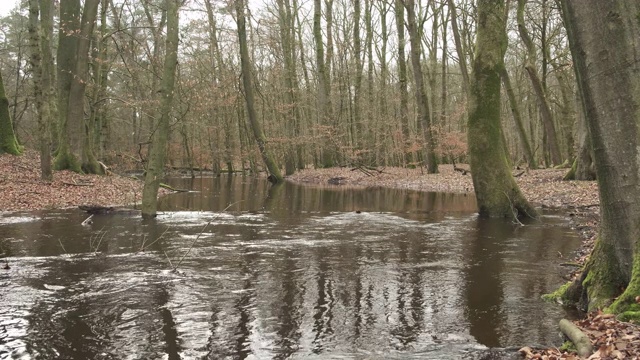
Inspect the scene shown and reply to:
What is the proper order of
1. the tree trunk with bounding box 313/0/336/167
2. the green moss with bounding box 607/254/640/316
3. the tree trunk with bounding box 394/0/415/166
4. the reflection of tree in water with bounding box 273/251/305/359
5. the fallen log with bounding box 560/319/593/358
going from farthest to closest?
the tree trunk with bounding box 313/0/336/167, the tree trunk with bounding box 394/0/415/166, the reflection of tree in water with bounding box 273/251/305/359, the green moss with bounding box 607/254/640/316, the fallen log with bounding box 560/319/593/358

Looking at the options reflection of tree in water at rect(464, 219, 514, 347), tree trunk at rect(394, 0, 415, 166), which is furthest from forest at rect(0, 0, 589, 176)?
reflection of tree in water at rect(464, 219, 514, 347)

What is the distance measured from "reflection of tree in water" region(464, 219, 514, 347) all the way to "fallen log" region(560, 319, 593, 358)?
691 millimetres

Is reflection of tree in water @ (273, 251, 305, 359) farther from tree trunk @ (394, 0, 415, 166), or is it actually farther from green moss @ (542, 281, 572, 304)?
tree trunk @ (394, 0, 415, 166)

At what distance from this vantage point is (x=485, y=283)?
7.06m

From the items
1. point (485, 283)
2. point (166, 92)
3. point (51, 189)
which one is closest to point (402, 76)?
point (166, 92)

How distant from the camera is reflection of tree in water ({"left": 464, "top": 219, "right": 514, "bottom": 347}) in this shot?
17.4 feet

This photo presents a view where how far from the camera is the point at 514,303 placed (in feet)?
20.1

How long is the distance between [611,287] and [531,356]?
1483mm

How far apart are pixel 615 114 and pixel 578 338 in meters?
2.16

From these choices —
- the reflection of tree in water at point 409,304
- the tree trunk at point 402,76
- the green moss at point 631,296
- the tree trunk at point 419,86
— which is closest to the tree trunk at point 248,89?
the tree trunk at point 419,86

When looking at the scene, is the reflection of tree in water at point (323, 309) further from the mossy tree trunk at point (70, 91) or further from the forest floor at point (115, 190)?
the mossy tree trunk at point (70, 91)

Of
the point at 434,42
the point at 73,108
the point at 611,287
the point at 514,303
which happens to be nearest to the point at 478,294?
the point at 514,303

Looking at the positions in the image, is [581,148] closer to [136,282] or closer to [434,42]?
[136,282]

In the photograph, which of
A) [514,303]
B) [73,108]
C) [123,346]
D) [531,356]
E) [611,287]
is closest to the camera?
[531,356]
